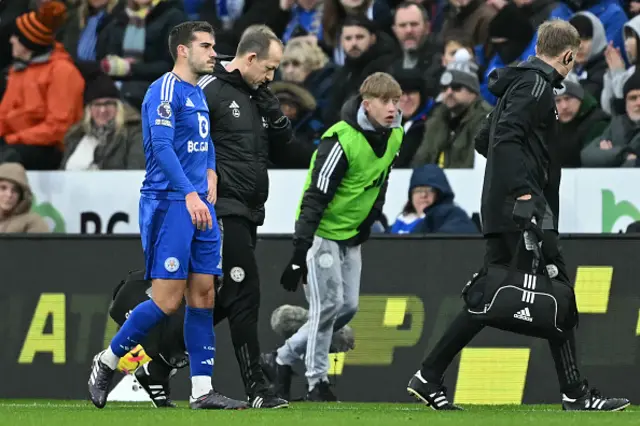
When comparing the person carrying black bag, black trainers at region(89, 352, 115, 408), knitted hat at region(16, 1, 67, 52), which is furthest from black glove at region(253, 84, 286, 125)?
knitted hat at region(16, 1, 67, 52)

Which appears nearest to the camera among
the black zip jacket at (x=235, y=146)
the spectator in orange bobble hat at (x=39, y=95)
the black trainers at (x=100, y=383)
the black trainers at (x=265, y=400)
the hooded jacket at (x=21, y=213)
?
the black trainers at (x=100, y=383)

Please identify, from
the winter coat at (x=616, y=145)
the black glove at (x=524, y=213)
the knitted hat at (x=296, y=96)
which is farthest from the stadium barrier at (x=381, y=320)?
the black glove at (x=524, y=213)

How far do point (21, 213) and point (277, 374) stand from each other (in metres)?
3.32

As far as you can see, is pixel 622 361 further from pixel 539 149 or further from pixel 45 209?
pixel 45 209

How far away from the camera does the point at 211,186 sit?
878 cm

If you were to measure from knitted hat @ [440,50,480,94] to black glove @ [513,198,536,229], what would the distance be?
16.0 ft

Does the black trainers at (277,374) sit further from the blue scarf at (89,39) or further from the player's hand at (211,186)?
the blue scarf at (89,39)

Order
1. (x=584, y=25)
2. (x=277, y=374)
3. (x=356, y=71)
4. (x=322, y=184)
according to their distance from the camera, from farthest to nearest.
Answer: (x=356, y=71)
(x=584, y=25)
(x=277, y=374)
(x=322, y=184)

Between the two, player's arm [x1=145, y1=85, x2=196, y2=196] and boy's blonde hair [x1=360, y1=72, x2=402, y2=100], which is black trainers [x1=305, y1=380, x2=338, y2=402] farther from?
player's arm [x1=145, y1=85, x2=196, y2=196]

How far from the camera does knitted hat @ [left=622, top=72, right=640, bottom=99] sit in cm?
1278

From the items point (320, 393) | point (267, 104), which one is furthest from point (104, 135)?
point (267, 104)

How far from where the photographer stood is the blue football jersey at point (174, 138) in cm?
843

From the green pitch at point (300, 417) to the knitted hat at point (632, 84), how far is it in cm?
441

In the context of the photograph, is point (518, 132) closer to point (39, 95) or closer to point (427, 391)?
point (427, 391)
